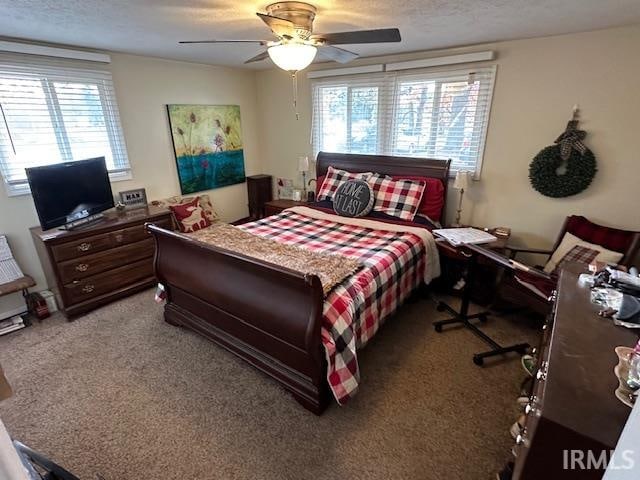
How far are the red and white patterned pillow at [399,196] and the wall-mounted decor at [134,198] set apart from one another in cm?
254

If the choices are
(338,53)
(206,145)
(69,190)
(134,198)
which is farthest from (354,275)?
(206,145)

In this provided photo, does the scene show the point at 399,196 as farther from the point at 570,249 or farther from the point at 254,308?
the point at 254,308

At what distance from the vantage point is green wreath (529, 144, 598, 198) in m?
2.61

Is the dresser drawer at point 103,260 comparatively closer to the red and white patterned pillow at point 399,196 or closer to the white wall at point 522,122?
the white wall at point 522,122

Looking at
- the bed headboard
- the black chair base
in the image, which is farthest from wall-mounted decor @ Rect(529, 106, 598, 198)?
the black chair base

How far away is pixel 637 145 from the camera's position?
2.46 metres

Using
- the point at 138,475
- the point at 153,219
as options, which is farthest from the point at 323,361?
the point at 153,219

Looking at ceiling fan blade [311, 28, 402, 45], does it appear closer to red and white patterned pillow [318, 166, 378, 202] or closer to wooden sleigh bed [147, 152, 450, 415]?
wooden sleigh bed [147, 152, 450, 415]

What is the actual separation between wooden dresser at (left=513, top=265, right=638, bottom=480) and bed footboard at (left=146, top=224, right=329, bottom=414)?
99cm

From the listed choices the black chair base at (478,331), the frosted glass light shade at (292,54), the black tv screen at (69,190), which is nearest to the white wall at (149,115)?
the black tv screen at (69,190)

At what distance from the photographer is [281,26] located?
181cm

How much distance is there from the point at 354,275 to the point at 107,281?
2.41 m

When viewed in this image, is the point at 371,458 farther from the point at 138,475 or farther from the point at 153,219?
the point at 153,219

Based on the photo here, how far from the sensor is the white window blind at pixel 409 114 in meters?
3.11
